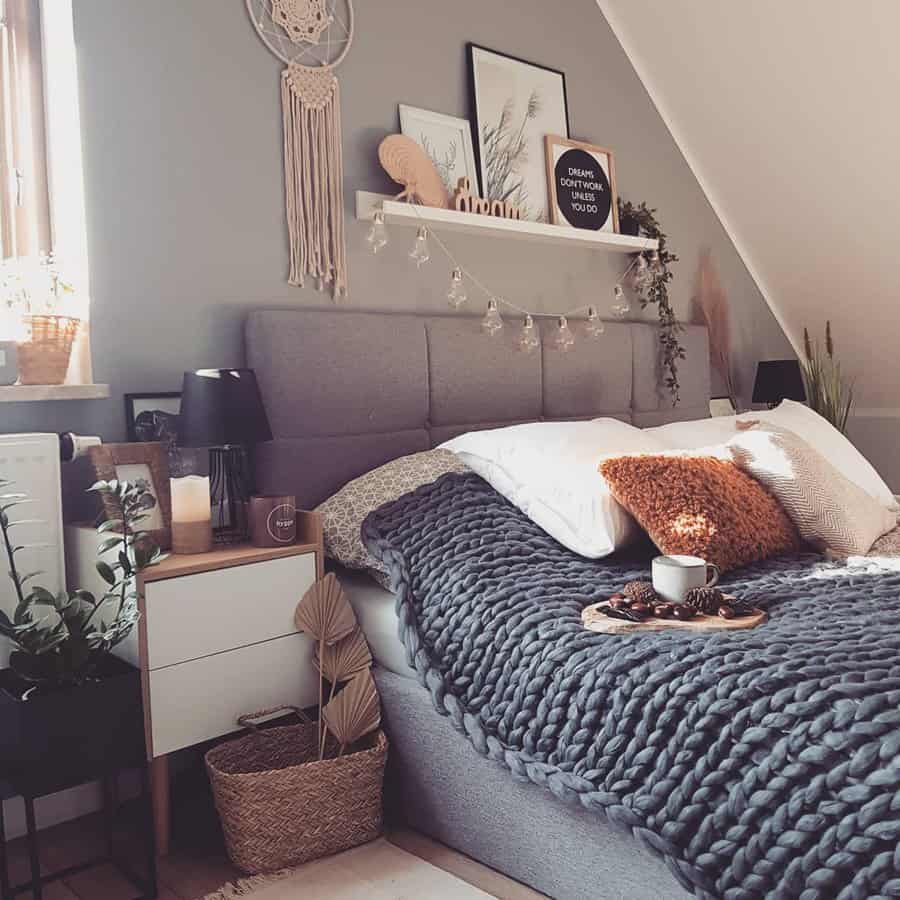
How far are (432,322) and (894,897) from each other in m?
1.95

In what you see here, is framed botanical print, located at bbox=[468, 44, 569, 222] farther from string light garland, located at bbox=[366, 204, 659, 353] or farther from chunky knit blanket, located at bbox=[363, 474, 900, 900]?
chunky knit blanket, located at bbox=[363, 474, 900, 900]

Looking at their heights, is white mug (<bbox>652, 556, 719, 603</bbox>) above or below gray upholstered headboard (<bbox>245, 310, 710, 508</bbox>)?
below

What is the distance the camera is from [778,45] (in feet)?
11.0

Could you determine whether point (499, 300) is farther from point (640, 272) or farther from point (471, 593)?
point (471, 593)

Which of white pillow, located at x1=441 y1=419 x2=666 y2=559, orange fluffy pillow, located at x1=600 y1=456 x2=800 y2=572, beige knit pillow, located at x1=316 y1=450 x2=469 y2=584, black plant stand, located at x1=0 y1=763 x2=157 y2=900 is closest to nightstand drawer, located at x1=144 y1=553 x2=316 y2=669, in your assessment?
beige knit pillow, located at x1=316 y1=450 x2=469 y2=584

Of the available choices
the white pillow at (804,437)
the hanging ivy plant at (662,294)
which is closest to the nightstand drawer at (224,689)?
the white pillow at (804,437)

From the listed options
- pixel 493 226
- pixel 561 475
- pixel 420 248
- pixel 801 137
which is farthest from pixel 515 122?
pixel 561 475

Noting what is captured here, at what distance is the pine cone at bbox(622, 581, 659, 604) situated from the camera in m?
1.75

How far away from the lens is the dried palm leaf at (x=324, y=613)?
6.74 feet

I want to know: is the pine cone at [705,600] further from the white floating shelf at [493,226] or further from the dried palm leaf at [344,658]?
the white floating shelf at [493,226]

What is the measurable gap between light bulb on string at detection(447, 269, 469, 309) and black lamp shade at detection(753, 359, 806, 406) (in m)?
1.67

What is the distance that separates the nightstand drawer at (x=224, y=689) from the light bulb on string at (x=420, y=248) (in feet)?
3.96

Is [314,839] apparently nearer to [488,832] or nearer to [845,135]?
[488,832]

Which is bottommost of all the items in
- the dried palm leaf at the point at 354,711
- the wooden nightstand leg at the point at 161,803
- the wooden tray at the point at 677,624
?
the wooden nightstand leg at the point at 161,803
